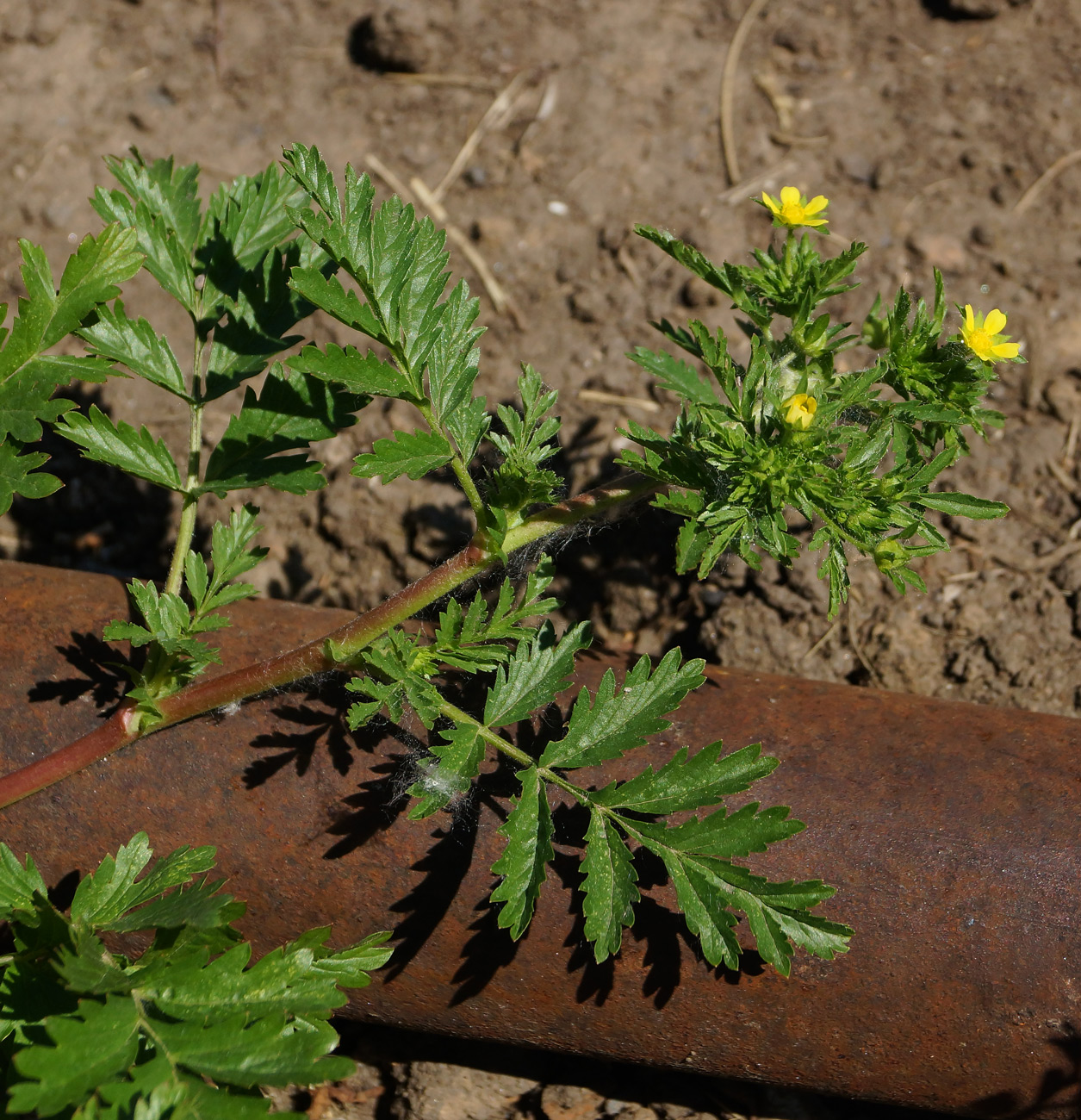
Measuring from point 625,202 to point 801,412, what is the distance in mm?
1834

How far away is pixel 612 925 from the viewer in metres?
1.70

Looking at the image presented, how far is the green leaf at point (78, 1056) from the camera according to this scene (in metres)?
1.42

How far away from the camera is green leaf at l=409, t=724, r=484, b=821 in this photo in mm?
1664

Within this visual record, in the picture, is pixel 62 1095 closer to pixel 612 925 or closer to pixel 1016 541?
pixel 612 925

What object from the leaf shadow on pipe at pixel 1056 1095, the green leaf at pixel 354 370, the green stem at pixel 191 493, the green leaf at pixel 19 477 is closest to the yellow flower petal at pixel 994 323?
the green leaf at pixel 354 370

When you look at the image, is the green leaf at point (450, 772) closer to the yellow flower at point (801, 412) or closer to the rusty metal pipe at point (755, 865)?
the rusty metal pipe at point (755, 865)

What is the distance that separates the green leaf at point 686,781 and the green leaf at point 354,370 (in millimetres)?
774

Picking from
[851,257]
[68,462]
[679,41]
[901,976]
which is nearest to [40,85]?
[68,462]

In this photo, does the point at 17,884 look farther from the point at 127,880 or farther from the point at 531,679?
the point at 531,679

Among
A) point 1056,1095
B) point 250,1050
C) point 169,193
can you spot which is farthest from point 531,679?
point 169,193

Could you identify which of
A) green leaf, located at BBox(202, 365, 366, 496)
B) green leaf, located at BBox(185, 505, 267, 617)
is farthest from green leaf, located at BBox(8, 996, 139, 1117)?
green leaf, located at BBox(202, 365, 366, 496)

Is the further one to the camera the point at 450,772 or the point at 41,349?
the point at 41,349

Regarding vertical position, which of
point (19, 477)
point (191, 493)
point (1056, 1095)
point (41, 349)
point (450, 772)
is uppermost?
point (41, 349)

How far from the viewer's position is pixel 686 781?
176 centimetres
